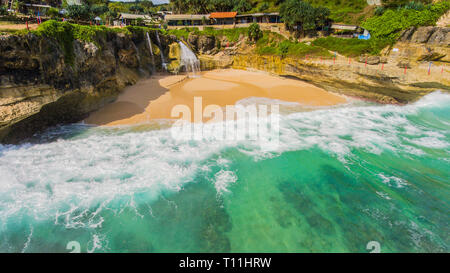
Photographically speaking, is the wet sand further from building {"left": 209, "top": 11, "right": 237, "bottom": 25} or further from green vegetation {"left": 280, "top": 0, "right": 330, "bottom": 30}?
building {"left": 209, "top": 11, "right": 237, "bottom": 25}

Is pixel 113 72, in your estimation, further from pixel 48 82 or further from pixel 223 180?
pixel 223 180

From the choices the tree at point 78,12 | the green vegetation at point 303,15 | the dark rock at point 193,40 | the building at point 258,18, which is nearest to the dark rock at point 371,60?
the green vegetation at point 303,15

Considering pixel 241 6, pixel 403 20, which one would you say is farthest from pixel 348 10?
pixel 241 6

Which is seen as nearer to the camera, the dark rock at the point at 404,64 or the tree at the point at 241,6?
the dark rock at the point at 404,64

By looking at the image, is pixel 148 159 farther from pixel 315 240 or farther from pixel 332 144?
pixel 332 144

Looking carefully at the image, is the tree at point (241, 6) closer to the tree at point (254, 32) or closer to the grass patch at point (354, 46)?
the tree at point (254, 32)

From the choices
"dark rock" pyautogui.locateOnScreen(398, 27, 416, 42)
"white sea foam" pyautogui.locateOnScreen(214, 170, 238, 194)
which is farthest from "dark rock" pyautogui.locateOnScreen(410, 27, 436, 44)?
"white sea foam" pyautogui.locateOnScreen(214, 170, 238, 194)
